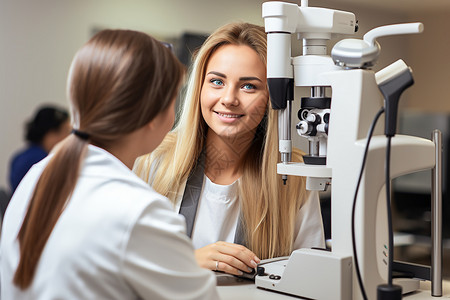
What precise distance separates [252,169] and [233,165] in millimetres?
63

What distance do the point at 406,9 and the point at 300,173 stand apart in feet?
7.41

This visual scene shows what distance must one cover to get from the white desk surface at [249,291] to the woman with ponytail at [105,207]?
305mm

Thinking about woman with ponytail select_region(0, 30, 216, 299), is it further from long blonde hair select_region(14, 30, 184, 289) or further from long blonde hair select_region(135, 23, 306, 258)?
long blonde hair select_region(135, 23, 306, 258)

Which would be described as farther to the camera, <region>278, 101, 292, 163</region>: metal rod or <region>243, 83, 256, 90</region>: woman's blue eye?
<region>243, 83, 256, 90</region>: woman's blue eye

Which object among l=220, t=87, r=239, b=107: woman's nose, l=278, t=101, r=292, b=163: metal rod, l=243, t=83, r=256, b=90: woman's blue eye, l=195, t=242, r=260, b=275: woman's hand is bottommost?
l=195, t=242, r=260, b=275: woman's hand

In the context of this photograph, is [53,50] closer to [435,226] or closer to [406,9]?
[406,9]

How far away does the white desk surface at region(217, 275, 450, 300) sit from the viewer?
119 cm

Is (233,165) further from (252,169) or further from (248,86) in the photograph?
(248,86)

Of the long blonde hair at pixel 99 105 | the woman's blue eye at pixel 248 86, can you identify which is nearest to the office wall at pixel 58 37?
the woman's blue eye at pixel 248 86

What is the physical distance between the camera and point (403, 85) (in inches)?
39.8

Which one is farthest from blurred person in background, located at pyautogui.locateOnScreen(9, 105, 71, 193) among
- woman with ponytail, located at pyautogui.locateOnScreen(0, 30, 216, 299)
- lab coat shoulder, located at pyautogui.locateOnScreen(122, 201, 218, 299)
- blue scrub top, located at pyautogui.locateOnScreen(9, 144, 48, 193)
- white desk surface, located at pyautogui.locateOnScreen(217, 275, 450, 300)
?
lab coat shoulder, located at pyautogui.locateOnScreen(122, 201, 218, 299)

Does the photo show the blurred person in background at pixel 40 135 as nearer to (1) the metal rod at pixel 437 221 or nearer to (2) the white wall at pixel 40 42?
(2) the white wall at pixel 40 42

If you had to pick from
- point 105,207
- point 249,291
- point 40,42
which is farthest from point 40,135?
point 105,207

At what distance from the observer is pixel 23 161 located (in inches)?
128
